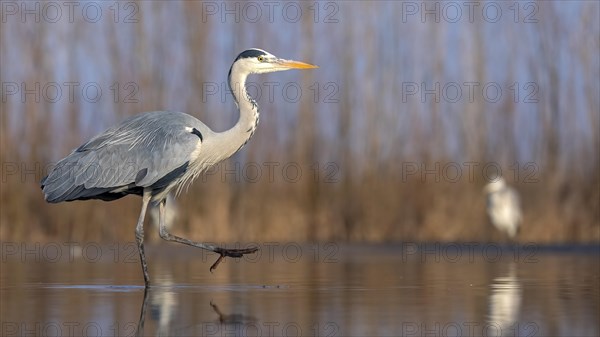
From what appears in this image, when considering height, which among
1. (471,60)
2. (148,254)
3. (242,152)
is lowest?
(148,254)

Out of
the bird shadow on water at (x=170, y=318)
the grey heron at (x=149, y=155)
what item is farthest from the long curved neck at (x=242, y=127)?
the bird shadow on water at (x=170, y=318)

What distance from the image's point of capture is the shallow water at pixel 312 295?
5.32m

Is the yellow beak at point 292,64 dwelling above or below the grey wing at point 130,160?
above

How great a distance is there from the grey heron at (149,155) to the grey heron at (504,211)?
558cm

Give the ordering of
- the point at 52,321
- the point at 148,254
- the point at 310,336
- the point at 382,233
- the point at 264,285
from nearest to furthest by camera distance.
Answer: the point at 310,336, the point at 52,321, the point at 264,285, the point at 148,254, the point at 382,233

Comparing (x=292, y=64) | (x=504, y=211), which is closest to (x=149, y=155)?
(x=292, y=64)

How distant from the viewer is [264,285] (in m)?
8.12

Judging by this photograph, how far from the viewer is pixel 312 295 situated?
7.16 meters

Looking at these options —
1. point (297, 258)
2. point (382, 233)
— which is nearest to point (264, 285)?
point (297, 258)

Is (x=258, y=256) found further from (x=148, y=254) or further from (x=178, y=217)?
(x=178, y=217)

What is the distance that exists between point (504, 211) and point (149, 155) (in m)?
6.66

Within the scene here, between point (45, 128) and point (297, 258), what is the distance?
422 centimetres

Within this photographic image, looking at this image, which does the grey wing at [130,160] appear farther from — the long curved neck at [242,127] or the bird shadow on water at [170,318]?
the bird shadow on water at [170,318]

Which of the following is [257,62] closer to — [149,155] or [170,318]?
[149,155]
